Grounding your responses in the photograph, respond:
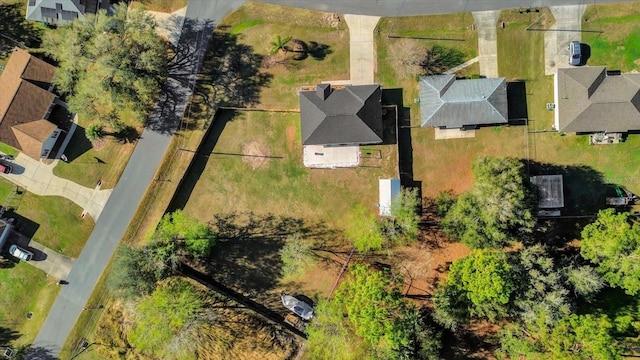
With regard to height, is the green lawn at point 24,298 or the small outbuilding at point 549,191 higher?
the small outbuilding at point 549,191

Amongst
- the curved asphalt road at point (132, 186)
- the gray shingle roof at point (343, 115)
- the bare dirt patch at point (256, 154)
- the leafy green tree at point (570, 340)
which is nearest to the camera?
the leafy green tree at point (570, 340)

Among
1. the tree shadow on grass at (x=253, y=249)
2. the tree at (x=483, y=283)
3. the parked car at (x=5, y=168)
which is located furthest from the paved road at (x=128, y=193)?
the tree at (x=483, y=283)

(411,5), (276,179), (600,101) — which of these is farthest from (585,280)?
(411,5)

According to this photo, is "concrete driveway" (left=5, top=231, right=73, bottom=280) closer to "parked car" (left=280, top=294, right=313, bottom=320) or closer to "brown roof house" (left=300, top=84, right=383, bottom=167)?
"parked car" (left=280, top=294, right=313, bottom=320)

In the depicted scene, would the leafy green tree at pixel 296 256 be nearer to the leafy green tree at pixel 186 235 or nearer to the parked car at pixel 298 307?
the parked car at pixel 298 307

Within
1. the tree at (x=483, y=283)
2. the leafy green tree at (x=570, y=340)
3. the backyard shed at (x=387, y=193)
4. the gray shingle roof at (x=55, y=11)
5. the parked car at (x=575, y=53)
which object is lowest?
the leafy green tree at (x=570, y=340)

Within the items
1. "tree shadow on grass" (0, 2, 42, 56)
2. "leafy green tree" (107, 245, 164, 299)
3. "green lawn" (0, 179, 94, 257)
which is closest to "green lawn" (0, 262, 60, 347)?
"green lawn" (0, 179, 94, 257)
